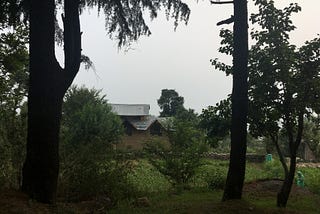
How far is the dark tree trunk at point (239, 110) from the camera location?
7723 millimetres

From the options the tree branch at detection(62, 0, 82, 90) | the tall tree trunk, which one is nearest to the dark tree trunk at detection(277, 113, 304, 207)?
the tall tree trunk

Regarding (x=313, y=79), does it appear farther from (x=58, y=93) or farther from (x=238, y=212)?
(x=58, y=93)

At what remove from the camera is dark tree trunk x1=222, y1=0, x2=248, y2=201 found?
25.3ft

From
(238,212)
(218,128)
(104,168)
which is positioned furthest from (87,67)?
(238,212)

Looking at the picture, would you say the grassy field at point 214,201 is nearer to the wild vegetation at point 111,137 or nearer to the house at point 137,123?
the wild vegetation at point 111,137

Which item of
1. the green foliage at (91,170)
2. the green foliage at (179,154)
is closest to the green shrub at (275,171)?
the green foliage at (179,154)

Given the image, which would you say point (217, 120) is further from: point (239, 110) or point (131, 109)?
point (131, 109)

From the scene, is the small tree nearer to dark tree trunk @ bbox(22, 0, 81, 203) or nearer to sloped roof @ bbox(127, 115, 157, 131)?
dark tree trunk @ bbox(22, 0, 81, 203)

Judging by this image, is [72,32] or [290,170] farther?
[290,170]

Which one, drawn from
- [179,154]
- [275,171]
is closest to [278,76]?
[179,154]

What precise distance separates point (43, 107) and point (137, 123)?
3797cm

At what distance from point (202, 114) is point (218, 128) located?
0.44m

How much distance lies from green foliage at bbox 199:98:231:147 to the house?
1248 inches

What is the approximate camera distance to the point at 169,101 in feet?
210
